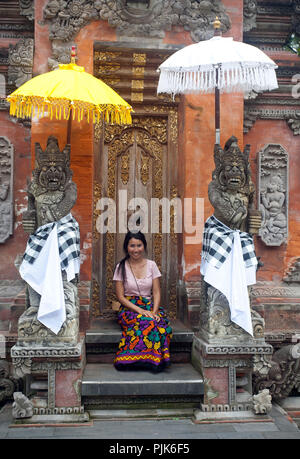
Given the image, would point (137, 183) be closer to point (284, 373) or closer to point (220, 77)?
point (220, 77)

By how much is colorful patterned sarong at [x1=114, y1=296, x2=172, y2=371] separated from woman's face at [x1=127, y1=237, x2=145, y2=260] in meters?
0.74

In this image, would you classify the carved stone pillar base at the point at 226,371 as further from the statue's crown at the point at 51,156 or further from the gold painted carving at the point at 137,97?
the gold painted carving at the point at 137,97

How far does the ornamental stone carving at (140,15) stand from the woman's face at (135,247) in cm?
264

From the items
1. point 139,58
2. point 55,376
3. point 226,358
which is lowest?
point 55,376

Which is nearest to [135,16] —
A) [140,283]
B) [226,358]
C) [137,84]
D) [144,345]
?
[137,84]

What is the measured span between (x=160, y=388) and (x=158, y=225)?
247cm

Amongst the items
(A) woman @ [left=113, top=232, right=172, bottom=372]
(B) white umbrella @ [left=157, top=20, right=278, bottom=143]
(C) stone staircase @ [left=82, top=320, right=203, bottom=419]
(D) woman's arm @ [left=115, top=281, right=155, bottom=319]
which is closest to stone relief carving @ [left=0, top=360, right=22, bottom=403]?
(C) stone staircase @ [left=82, top=320, right=203, bottom=419]

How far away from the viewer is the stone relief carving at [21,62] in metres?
6.62

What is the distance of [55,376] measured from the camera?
5.18m

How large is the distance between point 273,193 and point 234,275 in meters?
2.20

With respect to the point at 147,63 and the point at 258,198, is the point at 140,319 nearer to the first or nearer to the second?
the point at 258,198

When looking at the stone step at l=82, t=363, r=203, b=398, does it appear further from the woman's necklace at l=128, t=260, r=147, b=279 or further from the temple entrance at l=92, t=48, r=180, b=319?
the temple entrance at l=92, t=48, r=180, b=319

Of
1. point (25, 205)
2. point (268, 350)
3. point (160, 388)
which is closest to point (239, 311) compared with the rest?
point (268, 350)

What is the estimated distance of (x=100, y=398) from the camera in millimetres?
5305
